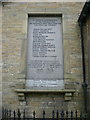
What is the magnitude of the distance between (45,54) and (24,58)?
0.69 metres

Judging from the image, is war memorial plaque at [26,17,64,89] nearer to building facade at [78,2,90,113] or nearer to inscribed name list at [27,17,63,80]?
inscribed name list at [27,17,63,80]

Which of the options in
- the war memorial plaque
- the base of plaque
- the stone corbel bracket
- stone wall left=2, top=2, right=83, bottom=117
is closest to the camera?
the stone corbel bracket

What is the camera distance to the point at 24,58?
7637 mm

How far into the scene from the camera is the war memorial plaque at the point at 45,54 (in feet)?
25.0

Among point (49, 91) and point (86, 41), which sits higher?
point (86, 41)

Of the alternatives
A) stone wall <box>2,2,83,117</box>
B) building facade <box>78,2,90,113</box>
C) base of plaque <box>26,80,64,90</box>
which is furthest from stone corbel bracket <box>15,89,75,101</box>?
building facade <box>78,2,90,113</box>

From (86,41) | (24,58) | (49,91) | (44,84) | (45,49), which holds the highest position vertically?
(86,41)

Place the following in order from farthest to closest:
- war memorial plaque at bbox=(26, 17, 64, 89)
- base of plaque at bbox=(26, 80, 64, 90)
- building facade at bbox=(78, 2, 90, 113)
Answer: war memorial plaque at bbox=(26, 17, 64, 89), base of plaque at bbox=(26, 80, 64, 90), building facade at bbox=(78, 2, 90, 113)

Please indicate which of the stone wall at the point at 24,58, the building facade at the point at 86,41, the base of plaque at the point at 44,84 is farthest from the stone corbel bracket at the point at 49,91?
the building facade at the point at 86,41

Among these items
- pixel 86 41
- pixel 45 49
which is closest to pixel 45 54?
pixel 45 49

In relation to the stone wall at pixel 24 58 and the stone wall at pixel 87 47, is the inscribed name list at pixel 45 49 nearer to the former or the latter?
the stone wall at pixel 24 58

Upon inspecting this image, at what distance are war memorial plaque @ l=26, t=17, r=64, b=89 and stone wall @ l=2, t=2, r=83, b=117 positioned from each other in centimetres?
23

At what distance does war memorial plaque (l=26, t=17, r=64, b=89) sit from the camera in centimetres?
763

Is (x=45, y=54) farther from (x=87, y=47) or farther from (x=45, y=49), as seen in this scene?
(x=87, y=47)
